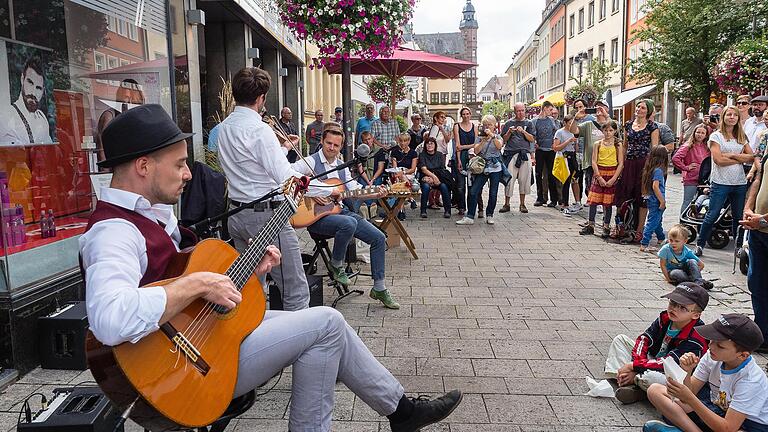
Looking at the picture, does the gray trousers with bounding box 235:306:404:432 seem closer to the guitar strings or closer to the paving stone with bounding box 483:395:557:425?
the guitar strings

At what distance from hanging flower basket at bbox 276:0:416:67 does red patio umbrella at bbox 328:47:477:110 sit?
456 cm

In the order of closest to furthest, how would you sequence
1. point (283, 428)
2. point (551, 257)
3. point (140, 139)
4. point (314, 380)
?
point (140, 139) → point (314, 380) → point (283, 428) → point (551, 257)

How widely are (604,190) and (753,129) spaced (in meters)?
2.05

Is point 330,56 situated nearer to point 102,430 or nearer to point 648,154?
point 648,154

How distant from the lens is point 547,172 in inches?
491

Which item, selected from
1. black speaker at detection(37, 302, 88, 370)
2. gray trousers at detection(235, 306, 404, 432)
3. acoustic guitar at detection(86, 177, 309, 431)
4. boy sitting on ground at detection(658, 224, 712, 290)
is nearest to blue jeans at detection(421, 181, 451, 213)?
boy sitting on ground at detection(658, 224, 712, 290)

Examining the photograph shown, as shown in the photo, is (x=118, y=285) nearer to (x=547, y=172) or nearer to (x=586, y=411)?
(x=586, y=411)

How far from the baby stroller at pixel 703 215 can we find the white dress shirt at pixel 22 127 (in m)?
7.57

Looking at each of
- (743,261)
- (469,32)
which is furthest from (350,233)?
(469,32)

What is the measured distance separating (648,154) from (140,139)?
7717 mm

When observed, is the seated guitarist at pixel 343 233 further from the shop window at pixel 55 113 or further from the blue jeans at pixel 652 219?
the blue jeans at pixel 652 219

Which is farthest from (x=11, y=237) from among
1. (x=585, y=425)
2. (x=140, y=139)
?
(x=585, y=425)

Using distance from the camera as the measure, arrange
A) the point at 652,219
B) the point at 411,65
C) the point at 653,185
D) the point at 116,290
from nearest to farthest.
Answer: the point at 116,290, the point at 653,185, the point at 652,219, the point at 411,65

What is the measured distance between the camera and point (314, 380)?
2.59m
